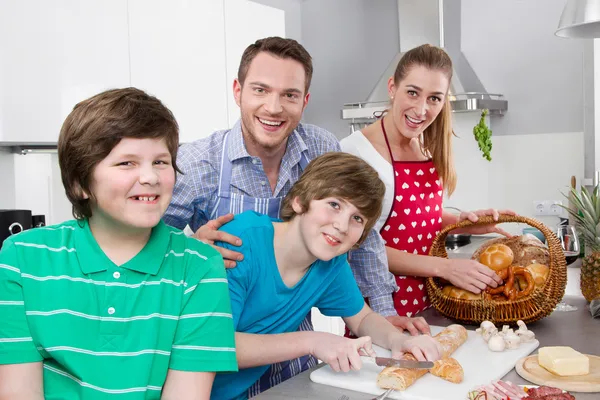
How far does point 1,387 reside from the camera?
96 centimetres

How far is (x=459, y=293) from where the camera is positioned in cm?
152

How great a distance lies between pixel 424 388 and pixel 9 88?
181cm

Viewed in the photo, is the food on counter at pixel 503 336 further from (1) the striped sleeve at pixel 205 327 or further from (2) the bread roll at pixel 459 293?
(1) the striped sleeve at pixel 205 327

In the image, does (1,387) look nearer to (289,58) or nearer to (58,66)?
(289,58)

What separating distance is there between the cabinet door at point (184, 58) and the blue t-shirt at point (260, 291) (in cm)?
156

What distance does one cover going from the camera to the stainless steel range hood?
3674mm

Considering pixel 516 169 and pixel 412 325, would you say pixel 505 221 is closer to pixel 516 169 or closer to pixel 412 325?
pixel 412 325

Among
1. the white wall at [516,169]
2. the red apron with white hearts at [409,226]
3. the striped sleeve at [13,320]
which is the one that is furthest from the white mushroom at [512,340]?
the white wall at [516,169]

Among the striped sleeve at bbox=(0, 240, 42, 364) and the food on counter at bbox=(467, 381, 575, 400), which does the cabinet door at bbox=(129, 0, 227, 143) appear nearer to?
the striped sleeve at bbox=(0, 240, 42, 364)

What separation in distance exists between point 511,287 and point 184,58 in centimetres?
191

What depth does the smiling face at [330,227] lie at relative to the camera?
129 cm

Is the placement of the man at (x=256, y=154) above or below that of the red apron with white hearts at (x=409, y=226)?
above

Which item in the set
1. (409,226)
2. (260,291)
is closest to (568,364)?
(260,291)

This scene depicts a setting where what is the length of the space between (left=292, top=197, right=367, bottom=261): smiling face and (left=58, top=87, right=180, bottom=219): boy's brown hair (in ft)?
1.18
